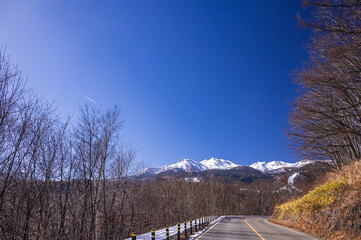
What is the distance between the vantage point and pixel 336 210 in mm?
13891

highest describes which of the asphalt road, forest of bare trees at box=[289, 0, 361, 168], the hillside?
forest of bare trees at box=[289, 0, 361, 168]

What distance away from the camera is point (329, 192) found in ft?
54.4

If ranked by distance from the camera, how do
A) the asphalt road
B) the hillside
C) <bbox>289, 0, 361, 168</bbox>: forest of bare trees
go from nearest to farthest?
1. <bbox>289, 0, 361, 168</bbox>: forest of bare trees
2. the hillside
3. the asphalt road

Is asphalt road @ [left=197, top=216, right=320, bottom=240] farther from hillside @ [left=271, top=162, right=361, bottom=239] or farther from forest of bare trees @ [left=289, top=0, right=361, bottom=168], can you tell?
forest of bare trees @ [left=289, top=0, right=361, bottom=168]

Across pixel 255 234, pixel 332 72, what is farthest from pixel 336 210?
pixel 332 72

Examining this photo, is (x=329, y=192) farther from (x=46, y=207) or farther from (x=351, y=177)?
(x=46, y=207)

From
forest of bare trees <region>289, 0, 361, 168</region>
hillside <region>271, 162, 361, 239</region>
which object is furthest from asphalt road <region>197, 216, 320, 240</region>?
forest of bare trees <region>289, 0, 361, 168</region>

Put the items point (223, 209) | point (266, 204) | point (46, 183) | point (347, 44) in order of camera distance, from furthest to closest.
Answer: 1. point (266, 204)
2. point (223, 209)
3. point (46, 183)
4. point (347, 44)

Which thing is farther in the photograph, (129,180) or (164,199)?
(164,199)

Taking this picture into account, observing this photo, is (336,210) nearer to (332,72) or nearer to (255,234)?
(255,234)

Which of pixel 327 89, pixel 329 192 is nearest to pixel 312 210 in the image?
pixel 329 192

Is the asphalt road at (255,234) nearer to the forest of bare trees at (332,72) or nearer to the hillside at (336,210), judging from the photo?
the hillside at (336,210)

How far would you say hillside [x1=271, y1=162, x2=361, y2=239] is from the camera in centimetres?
1203

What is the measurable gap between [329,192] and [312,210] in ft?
7.17
